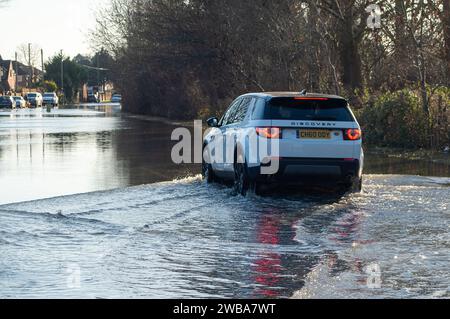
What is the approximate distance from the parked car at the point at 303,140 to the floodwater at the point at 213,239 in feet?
1.32

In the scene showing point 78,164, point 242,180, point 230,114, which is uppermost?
point 230,114

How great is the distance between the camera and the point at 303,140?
1366 cm

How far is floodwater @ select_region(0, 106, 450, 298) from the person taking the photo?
783 centimetres

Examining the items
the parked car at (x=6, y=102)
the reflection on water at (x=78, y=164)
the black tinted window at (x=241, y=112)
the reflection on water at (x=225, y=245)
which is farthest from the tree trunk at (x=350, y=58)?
the parked car at (x=6, y=102)

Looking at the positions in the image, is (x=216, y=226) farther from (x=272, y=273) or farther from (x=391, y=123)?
(x=391, y=123)

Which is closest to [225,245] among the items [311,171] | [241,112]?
[311,171]

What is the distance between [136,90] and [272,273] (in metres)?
62.6

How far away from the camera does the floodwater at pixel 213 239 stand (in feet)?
25.7

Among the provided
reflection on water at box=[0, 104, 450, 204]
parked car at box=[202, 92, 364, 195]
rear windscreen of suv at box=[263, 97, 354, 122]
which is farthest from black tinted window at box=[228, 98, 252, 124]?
reflection on water at box=[0, 104, 450, 204]

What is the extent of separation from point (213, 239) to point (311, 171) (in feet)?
11.9

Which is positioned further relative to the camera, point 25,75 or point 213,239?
point 25,75

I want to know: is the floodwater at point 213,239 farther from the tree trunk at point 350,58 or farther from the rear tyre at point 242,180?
the tree trunk at point 350,58

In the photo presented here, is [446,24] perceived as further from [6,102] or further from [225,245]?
[6,102]
